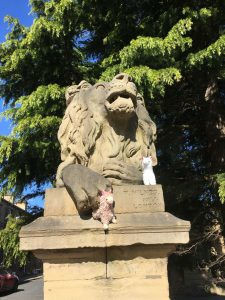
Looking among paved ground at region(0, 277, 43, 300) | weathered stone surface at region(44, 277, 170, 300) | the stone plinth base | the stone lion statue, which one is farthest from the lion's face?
paved ground at region(0, 277, 43, 300)

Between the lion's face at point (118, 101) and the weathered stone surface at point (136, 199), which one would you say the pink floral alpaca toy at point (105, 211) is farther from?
the lion's face at point (118, 101)

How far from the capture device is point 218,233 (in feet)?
36.9

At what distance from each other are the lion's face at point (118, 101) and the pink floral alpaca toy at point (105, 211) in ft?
2.91

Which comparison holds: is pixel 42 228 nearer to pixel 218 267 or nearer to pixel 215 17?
pixel 215 17

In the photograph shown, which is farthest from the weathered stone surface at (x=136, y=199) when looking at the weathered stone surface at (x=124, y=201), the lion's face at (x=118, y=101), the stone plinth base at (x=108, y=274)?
the lion's face at (x=118, y=101)

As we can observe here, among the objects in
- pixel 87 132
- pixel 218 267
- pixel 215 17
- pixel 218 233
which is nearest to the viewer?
pixel 87 132

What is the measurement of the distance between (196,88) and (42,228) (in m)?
8.70

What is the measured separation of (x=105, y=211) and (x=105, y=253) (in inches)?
15.1

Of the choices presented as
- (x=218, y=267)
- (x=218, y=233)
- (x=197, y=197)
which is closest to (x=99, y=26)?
(x=197, y=197)

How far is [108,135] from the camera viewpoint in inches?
182

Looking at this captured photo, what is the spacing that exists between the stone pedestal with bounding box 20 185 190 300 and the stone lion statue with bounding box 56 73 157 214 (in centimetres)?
44

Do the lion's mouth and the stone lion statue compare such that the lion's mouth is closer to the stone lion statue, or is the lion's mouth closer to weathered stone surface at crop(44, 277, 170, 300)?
the stone lion statue

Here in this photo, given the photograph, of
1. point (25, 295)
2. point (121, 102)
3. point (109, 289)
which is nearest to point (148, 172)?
point (121, 102)

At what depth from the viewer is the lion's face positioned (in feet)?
14.6
